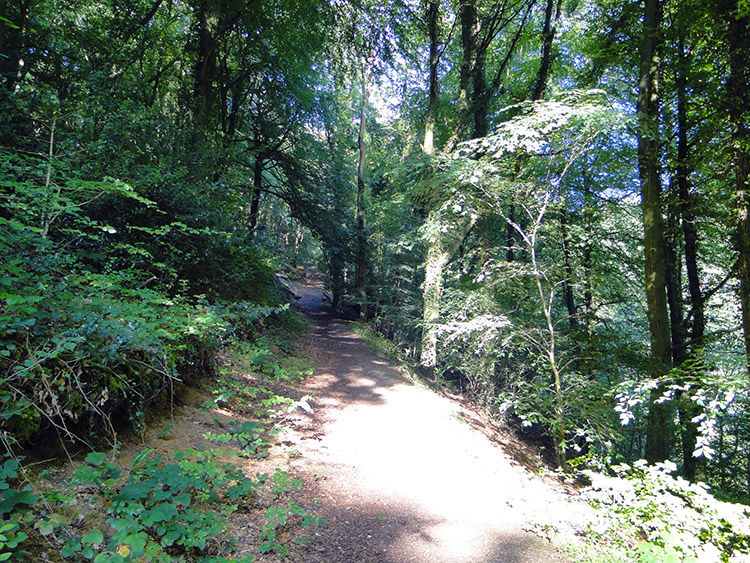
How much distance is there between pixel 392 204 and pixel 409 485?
866 cm

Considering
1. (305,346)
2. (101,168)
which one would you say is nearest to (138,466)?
(101,168)

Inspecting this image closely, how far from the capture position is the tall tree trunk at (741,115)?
15.3ft

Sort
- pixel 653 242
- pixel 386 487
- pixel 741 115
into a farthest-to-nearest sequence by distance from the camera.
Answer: pixel 653 242 < pixel 741 115 < pixel 386 487

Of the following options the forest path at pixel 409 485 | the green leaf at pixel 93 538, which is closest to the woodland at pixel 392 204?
the green leaf at pixel 93 538

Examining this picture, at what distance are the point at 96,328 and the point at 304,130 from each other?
1337 centimetres

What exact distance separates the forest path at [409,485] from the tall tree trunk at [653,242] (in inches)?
89.1

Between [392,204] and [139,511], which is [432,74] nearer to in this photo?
[392,204]

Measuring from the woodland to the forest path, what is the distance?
1.02m

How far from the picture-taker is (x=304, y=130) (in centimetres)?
1403

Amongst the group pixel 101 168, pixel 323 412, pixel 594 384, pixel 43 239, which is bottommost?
pixel 323 412

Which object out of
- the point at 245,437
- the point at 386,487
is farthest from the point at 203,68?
the point at 386,487

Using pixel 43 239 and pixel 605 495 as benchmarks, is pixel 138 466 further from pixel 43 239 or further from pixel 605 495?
pixel 605 495

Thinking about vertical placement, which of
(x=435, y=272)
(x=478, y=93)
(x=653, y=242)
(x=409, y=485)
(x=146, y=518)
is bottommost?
(x=409, y=485)

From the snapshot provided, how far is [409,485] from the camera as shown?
4297 mm
